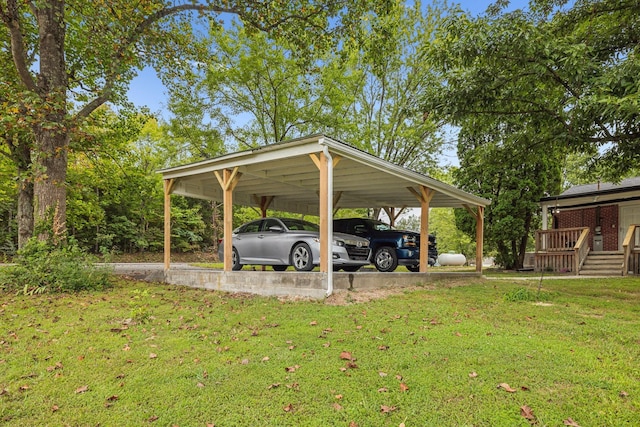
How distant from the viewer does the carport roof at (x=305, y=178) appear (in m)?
7.20

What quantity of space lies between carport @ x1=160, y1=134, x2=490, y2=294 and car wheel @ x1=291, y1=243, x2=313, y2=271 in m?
1.17

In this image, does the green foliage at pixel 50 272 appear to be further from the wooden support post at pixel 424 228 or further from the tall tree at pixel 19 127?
the wooden support post at pixel 424 228

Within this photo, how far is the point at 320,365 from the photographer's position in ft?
11.7

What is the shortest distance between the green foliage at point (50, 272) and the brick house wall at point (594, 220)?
54.6ft

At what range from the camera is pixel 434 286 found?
342 inches

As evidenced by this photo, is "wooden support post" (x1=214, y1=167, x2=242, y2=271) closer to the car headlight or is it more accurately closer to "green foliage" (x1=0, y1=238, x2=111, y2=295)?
"green foliage" (x1=0, y1=238, x2=111, y2=295)

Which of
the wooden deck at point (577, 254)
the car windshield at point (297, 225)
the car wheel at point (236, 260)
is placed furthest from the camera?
the wooden deck at point (577, 254)

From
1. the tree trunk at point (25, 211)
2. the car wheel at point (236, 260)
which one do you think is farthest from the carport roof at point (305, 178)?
the tree trunk at point (25, 211)

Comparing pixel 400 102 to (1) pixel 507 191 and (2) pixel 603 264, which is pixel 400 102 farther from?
(2) pixel 603 264

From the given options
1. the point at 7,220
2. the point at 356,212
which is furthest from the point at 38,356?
the point at 7,220

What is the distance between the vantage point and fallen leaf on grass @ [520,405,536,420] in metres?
2.58

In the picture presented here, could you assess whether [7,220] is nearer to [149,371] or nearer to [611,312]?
[149,371]

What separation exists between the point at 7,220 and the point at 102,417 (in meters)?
20.5

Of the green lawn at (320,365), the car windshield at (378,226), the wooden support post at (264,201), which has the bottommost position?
the green lawn at (320,365)
